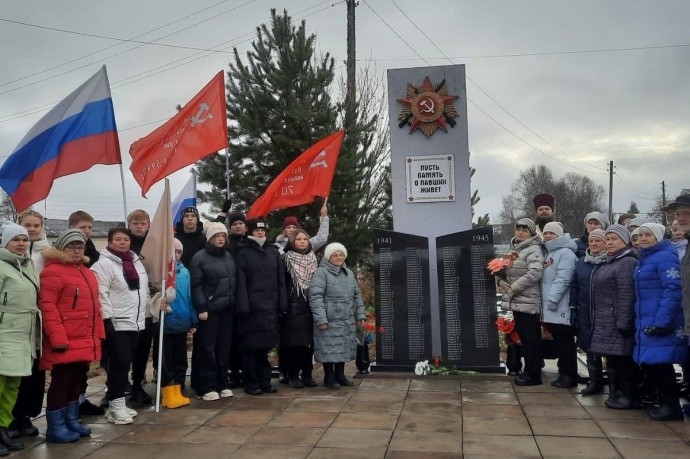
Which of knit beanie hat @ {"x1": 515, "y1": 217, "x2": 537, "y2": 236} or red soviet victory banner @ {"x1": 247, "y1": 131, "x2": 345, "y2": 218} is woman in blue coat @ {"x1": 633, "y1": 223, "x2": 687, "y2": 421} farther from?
red soviet victory banner @ {"x1": 247, "y1": 131, "x2": 345, "y2": 218}

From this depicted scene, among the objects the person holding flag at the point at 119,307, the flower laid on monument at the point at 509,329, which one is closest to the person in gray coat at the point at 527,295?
the flower laid on monument at the point at 509,329

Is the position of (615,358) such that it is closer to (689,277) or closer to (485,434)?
(689,277)

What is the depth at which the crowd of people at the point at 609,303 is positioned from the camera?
5.36m

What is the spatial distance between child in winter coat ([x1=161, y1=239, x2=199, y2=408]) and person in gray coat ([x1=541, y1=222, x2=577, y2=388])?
371 cm

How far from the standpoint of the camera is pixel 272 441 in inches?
198

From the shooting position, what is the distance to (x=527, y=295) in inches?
271

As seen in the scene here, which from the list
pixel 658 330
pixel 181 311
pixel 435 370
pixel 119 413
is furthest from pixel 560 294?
pixel 119 413

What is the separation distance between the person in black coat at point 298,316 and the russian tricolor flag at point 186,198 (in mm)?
2581

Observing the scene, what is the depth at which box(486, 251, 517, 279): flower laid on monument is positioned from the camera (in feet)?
23.4

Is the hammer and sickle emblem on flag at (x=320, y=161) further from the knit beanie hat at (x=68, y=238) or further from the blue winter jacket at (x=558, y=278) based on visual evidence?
Answer: the knit beanie hat at (x=68, y=238)

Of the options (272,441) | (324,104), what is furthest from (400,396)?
(324,104)

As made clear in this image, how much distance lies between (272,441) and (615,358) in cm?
331

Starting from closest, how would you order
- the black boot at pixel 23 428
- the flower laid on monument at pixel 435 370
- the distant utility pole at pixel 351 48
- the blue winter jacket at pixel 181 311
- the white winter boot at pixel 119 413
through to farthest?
the black boot at pixel 23 428 < the white winter boot at pixel 119 413 < the blue winter jacket at pixel 181 311 < the flower laid on monument at pixel 435 370 < the distant utility pole at pixel 351 48

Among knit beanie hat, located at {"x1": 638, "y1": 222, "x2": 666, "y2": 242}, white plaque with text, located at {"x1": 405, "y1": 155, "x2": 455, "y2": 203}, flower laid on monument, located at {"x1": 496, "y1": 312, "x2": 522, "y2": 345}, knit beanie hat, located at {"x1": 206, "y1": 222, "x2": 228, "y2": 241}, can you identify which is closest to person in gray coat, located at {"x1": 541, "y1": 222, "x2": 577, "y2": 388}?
flower laid on monument, located at {"x1": 496, "y1": 312, "x2": 522, "y2": 345}
